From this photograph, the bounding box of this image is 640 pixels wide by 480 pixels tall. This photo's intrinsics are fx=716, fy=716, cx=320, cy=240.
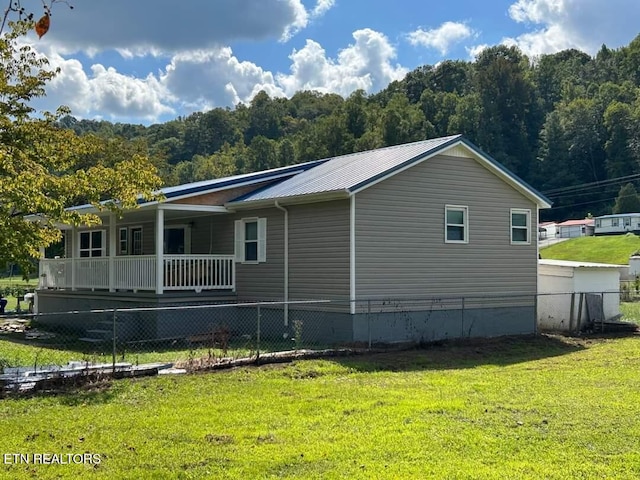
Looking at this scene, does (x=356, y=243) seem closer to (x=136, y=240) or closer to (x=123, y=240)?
(x=136, y=240)

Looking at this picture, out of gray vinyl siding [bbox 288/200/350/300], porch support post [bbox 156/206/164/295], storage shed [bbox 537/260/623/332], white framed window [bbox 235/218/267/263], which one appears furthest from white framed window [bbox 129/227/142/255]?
storage shed [bbox 537/260/623/332]

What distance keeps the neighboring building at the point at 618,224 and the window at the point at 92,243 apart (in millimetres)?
69262

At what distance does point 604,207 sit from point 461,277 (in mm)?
85571

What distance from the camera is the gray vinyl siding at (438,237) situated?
1664 cm

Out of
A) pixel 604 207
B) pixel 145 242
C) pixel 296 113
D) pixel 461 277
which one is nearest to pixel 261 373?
pixel 461 277

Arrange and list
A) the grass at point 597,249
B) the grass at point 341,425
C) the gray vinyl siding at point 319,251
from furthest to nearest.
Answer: the grass at point 597,249
the gray vinyl siding at point 319,251
the grass at point 341,425

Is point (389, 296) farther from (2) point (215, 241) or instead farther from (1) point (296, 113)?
(1) point (296, 113)

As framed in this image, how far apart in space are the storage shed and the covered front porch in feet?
30.4

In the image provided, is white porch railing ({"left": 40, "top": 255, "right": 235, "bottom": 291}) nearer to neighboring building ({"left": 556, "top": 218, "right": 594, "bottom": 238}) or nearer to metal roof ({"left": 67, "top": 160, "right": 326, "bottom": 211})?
metal roof ({"left": 67, "top": 160, "right": 326, "bottom": 211})

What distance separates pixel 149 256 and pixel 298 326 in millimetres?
4651

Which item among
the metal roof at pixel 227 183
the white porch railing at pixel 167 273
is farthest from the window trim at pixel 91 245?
the white porch railing at pixel 167 273

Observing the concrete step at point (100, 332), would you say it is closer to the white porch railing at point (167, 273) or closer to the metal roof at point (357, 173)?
the white porch railing at point (167, 273)

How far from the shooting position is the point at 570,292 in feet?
66.2

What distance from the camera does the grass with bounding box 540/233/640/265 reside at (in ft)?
213
